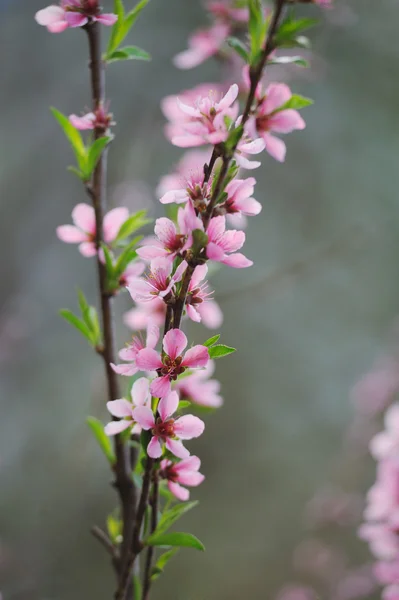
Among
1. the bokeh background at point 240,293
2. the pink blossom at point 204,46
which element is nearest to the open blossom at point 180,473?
the pink blossom at point 204,46

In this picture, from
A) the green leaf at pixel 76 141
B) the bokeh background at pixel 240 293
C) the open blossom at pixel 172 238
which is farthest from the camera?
the bokeh background at pixel 240 293

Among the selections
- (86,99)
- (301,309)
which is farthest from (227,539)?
(86,99)

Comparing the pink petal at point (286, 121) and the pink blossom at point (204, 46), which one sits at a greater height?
the pink blossom at point (204, 46)

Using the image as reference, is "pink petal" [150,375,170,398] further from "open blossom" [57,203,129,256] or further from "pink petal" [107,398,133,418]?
"open blossom" [57,203,129,256]

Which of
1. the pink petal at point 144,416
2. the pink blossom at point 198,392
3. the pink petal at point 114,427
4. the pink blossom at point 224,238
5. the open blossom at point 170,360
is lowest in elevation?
the pink blossom at point 198,392

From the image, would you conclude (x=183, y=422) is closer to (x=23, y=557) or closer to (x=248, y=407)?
(x=23, y=557)

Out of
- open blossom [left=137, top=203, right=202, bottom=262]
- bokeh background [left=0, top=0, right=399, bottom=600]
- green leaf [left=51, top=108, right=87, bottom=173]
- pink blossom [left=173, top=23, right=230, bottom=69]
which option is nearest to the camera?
open blossom [left=137, top=203, right=202, bottom=262]

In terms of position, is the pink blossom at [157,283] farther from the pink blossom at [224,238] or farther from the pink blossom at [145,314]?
the pink blossom at [145,314]

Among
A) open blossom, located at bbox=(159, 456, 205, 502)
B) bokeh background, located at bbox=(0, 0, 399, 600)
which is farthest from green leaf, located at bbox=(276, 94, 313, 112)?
bokeh background, located at bbox=(0, 0, 399, 600)
